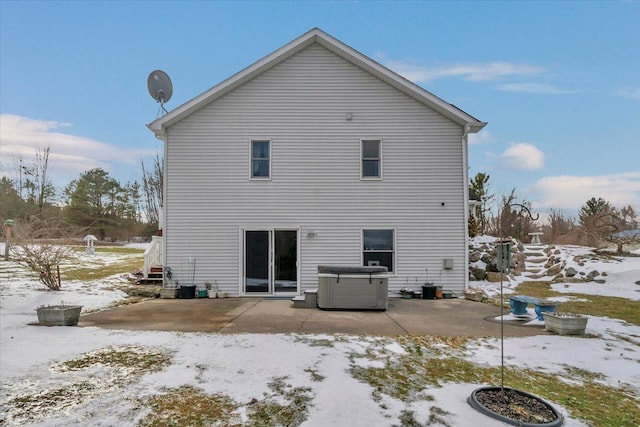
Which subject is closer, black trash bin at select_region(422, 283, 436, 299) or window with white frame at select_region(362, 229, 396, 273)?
black trash bin at select_region(422, 283, 436, 299)

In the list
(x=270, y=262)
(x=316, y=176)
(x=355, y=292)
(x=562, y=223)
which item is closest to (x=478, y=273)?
(x=355, y=292)

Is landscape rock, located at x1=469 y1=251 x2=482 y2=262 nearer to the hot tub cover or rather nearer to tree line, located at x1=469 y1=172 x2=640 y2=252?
tree line, located at x1=469 y1=172 x2=640 y2=252

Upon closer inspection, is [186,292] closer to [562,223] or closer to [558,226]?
[558,226]

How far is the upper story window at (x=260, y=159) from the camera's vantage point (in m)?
10.5

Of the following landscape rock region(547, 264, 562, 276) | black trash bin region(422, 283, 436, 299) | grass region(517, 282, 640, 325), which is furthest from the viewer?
landscape rock region(547, 264, 562, 276)

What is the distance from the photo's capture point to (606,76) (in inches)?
462

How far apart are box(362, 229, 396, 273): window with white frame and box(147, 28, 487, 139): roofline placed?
4.07 metres

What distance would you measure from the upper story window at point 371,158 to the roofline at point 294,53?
1.94 m

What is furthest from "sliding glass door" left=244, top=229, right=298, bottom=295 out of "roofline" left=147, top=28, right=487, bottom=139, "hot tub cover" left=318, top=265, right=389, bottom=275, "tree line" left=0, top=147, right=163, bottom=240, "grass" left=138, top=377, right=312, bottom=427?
"tree line" left=0, top=147, right=163, bottom=240

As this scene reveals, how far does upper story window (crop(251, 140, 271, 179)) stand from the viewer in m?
10.5

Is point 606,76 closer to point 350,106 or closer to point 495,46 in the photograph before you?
point 495,46

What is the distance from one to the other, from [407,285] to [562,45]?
997cm

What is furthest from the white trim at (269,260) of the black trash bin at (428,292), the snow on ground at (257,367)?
the snow on ground at (257,367)

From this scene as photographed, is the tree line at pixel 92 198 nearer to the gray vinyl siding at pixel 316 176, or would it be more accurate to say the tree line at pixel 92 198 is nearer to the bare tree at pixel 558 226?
the gray vinyl siding at pixel 316 176
